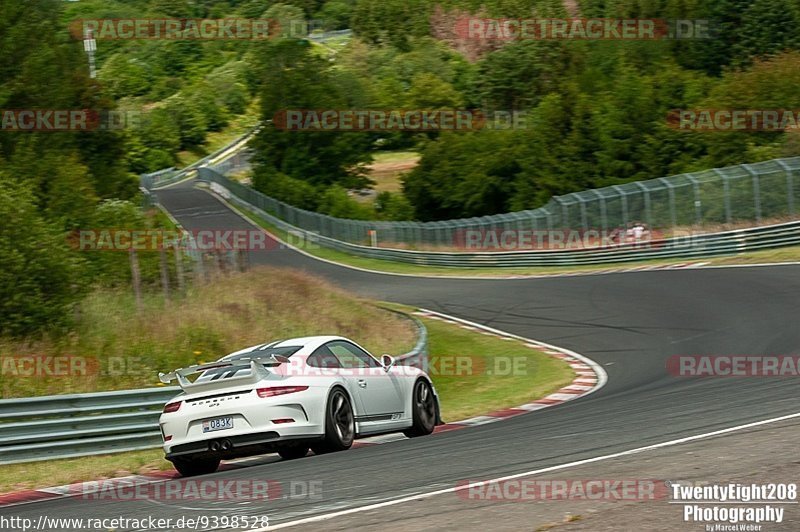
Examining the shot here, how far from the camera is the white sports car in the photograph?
9.97 metres

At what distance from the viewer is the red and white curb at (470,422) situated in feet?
32.2

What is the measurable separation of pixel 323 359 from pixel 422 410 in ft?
6.14

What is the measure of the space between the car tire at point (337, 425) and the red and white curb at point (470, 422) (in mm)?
934

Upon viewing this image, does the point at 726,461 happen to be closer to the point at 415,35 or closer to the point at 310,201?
the point at 310,201

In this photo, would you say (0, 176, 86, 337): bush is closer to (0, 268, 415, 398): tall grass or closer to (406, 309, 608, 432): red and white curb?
(0, 268, 415, 398): tall grass

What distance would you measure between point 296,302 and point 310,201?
178ft

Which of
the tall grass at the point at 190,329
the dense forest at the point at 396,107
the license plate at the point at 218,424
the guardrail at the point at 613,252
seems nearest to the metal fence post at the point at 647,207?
the guardrail at the point at 613,252

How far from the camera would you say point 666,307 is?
2375 cm

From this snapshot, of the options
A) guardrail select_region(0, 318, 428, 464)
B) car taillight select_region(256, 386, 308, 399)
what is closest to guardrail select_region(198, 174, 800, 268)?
guardrail select_region(0, 318, 428, 464)

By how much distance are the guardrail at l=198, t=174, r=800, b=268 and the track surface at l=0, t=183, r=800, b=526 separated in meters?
2.95

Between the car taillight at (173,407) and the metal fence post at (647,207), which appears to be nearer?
the car taillight at (173,407)

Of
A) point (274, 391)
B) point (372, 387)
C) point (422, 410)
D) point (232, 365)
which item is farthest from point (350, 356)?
point (274, 391)

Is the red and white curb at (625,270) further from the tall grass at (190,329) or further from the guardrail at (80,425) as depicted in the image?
the guardrail at (80,425)

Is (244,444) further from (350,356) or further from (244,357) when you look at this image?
(350,356)
